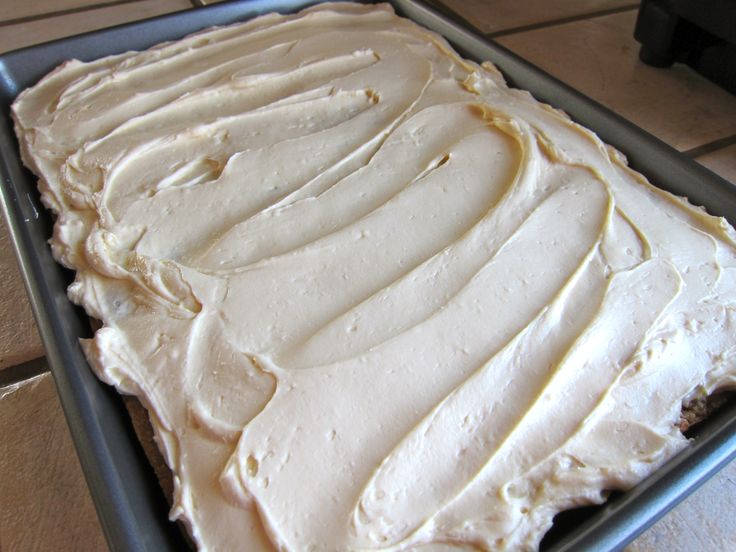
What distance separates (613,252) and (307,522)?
0.48m

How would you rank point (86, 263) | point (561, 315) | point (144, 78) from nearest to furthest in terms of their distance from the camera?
point (561, 315) < point (86, 263) < point (144, 78)

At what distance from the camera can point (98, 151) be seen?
0.99m

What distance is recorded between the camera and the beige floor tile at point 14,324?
0.90 meters

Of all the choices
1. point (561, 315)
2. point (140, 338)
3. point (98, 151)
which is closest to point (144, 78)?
point (98, 151)

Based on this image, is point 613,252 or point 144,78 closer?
point 613,252

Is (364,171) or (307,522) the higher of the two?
(364,171)

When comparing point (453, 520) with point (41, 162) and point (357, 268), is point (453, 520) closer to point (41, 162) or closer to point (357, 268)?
point (357, 268)

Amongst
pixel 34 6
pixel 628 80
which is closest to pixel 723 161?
pixel 628 80

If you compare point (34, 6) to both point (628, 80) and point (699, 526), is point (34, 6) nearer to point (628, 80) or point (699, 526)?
point (628, 80)

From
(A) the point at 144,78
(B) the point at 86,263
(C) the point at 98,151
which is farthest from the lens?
(A) the point at 144,78

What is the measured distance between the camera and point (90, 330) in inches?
32.1

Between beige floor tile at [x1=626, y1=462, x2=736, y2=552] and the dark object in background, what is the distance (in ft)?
3.00

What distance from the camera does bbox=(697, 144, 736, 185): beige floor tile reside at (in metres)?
1.14

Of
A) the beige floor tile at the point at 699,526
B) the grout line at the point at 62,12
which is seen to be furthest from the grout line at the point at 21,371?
the grout line at the point at 62,12
